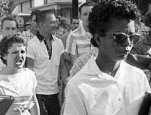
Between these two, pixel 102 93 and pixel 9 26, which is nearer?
pixel 102 93

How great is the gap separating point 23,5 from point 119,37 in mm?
55828

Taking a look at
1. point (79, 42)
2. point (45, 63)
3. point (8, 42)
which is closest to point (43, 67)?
point (45, 63)

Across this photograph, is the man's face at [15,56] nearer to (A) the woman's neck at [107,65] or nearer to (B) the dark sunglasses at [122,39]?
(A) the woman's neck at [107,65]

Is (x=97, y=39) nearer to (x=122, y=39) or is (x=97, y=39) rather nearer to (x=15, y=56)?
(x=122, y=39)

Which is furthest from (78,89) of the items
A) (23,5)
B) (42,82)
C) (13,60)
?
(23,5)

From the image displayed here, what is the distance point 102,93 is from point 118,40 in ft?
1.03

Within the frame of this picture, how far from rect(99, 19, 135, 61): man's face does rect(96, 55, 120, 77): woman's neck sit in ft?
0.19

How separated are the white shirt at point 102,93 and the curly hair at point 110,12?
24 cm

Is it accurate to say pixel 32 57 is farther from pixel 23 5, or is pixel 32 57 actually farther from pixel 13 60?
pixel 23 5

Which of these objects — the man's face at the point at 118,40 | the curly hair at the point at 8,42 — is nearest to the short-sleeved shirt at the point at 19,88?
the curly hair at the point at 8,42

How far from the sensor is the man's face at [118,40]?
235 centimetres

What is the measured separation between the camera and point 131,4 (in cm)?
241

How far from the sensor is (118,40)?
234 cm

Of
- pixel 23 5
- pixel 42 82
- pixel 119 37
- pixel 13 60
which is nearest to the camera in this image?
pixel 119 37
